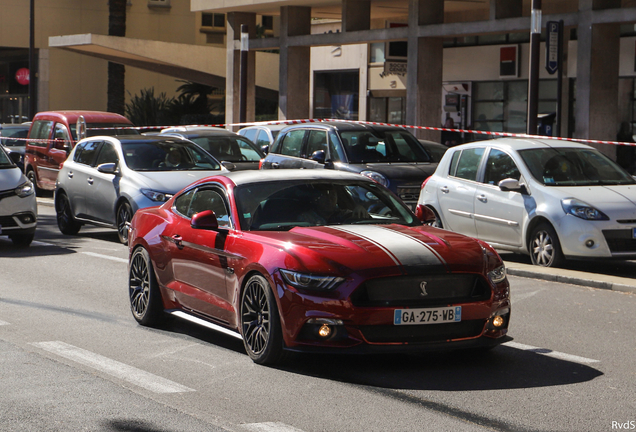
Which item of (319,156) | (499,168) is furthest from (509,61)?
(499,168)

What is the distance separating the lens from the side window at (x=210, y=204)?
25.0 ft

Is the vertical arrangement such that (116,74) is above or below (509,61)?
above

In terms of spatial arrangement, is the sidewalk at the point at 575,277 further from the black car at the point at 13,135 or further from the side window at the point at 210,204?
the black car at the point at 13,135

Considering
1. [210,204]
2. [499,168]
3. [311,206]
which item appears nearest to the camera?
[311,206]

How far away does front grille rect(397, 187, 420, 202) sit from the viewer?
49.4 ft

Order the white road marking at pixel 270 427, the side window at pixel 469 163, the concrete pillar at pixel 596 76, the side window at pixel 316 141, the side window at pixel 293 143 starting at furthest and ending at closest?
the concrete pillar at pixel 596 76
the side window at pixel 293 143
the side window at pixel 316 141
the side window at pixel 469 163
the white road marking at pixel 270 427

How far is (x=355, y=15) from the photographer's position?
95.2 ft

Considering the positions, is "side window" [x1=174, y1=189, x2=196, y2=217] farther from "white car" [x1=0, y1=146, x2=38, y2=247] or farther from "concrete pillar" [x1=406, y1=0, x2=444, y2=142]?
"concrete pillar" [x1=406, y1=0, x2=444, y2=142]

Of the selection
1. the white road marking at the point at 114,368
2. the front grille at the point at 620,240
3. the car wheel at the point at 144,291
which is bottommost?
the white road marking at the point at 114,368

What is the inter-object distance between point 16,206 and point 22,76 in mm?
41692

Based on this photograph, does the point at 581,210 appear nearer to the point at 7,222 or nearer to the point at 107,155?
the point at 107,155

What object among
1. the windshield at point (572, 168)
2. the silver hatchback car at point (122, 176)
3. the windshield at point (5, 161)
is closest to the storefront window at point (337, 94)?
the silver hatchback car at point (122, 176)

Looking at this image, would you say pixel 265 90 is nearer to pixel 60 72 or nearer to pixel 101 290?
pixel 60 72

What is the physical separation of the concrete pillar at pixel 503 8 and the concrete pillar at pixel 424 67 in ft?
8.01
